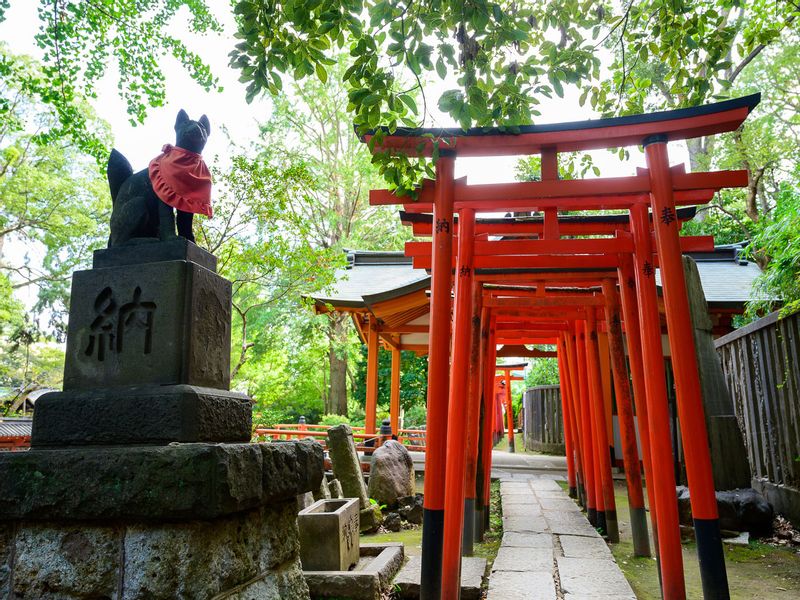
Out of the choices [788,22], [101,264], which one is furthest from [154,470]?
[788,22]

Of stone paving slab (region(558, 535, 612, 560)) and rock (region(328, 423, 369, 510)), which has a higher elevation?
rock (region(328, 423, 369, 510))

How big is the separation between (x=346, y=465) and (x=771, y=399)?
534cm

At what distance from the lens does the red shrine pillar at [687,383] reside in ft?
12.4

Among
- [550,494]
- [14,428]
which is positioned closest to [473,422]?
[550,494]

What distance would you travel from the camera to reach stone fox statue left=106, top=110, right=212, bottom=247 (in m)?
2.50

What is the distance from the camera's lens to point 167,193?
2490mm

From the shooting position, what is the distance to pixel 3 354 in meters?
32.8

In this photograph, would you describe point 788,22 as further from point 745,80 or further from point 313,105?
point 313,105

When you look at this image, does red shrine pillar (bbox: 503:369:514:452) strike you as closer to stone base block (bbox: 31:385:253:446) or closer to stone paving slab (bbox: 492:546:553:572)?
stone paving slab (bbox: 492:546:553:572)

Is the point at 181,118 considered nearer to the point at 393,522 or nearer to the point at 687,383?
the point at 687,383

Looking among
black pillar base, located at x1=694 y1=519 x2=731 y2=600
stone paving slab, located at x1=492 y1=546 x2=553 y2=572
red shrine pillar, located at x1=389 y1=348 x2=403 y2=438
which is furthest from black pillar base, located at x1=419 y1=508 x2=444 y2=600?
red shrine pillar, located at x1=389 y1=348 x2=403 y2=438

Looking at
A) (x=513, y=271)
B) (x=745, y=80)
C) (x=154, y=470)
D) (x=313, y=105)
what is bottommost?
(x=154, y=470)

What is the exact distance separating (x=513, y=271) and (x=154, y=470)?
501 cm

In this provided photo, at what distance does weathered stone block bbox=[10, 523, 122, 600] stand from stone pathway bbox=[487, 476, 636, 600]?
3284mm
